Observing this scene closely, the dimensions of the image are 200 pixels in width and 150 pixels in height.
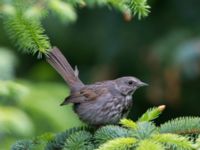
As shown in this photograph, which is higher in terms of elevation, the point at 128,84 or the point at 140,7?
the point at 140,7

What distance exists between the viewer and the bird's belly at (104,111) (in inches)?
226

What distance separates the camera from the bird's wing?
6.00 m

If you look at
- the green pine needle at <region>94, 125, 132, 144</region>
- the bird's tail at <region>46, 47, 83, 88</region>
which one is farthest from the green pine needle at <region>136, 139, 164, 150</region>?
the bird's tail at <region>46, 47, 83, 88</region>

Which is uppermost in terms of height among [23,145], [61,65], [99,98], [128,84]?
[61,65]

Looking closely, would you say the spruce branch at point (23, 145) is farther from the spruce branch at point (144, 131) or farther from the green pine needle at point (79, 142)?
the spruce branch at point (144, 131)

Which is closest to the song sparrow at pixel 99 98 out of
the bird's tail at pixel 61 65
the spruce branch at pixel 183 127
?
the bird's tail at pixel 61 65

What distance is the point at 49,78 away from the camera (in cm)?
875

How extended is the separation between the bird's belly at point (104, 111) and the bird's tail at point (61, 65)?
274 millimetres

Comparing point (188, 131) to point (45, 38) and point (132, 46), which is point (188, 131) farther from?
point (132, 46)

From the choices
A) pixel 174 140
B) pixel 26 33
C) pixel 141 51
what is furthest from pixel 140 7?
pixel 141 51

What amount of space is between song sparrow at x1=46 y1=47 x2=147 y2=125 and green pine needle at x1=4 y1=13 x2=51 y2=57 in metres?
1.31

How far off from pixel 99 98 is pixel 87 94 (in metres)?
0.12

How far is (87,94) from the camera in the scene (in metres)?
6.07

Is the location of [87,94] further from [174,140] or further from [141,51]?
[141,51]
